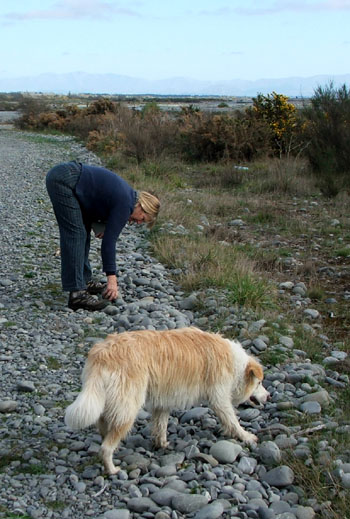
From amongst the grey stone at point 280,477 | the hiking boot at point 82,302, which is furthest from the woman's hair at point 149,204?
the grey stone at point 280,477

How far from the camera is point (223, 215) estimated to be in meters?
13.7

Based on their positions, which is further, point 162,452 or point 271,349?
point 271,349

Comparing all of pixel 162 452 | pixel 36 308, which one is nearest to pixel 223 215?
pixel 36 308

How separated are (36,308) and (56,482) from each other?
139 inches

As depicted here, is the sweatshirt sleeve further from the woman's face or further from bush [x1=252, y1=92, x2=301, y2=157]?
bush [x1=252, y1=92, x2=301, y2=157]

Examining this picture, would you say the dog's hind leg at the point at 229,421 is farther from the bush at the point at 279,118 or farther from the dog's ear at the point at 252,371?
the bush at the point at 279,118

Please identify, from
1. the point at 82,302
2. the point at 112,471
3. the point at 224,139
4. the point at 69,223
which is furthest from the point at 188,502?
the point at 224,139

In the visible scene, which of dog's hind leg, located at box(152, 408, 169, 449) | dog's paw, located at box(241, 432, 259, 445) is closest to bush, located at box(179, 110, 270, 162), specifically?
dog's paw, located at box(241, 432, 259, 445)

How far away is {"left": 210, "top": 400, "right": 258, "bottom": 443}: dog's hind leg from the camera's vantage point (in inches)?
168

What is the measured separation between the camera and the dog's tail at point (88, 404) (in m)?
3.53

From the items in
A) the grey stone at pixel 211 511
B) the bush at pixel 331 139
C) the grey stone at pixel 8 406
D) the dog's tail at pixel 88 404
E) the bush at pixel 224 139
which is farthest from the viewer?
the bush at pixel 224 139

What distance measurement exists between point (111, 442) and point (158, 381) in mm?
481

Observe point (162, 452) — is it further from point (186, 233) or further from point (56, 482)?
point (186, 233)

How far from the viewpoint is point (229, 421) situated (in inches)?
169
